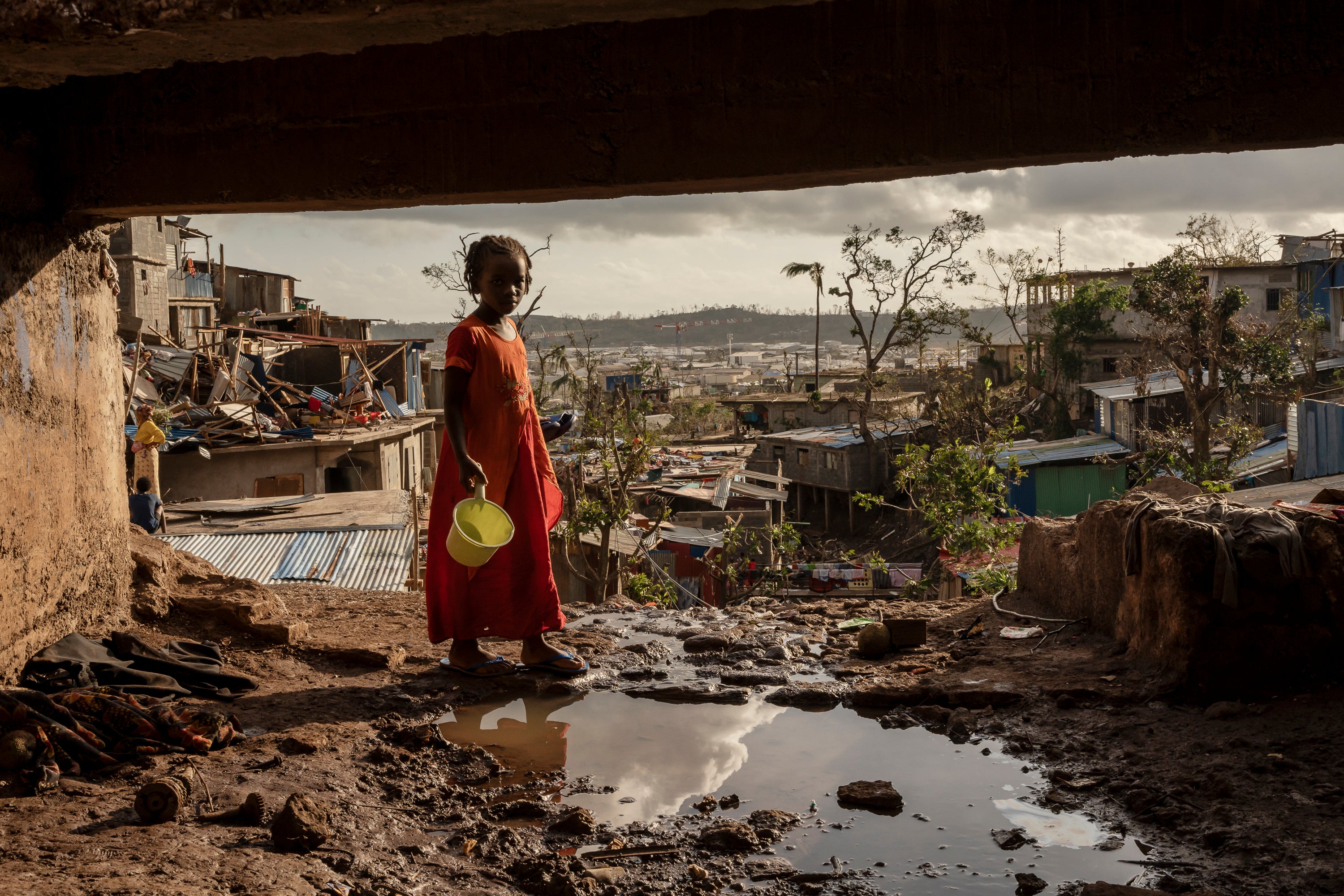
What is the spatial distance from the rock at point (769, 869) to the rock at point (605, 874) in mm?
295

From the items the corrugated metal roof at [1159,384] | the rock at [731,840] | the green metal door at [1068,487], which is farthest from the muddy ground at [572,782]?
the corrugated metal roof at [1159,384]

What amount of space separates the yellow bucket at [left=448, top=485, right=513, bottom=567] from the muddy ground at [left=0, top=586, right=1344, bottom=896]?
524mm

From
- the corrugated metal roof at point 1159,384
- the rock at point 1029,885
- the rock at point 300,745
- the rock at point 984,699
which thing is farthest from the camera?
the corrugated metal roof at point 1159,384

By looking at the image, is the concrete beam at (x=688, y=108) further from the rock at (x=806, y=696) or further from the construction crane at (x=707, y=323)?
the construction crane at (x=707, y=323)

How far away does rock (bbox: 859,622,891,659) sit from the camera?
4.18m

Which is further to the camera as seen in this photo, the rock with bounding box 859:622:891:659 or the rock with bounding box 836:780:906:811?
the rock with bounding box 859:622:891:659

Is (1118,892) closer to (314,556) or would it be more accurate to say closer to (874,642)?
(874,642)

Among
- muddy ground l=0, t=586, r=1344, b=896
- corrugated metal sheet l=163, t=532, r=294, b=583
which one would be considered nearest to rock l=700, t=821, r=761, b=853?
muddy ground l=0, t=586, r=1344, b=896

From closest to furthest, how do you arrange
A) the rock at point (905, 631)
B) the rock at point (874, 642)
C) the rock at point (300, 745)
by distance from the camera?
the rock at point (300, 745) → the rock at point (874, 642) → the rock at point (905, 631)

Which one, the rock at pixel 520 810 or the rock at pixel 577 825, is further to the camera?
the rock at pixel 520 810

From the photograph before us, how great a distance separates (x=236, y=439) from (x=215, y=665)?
15.6 metres

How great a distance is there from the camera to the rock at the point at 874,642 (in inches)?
165

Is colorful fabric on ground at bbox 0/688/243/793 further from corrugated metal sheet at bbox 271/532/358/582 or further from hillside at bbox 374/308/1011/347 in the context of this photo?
hillside at bbox 374/308/1011/347

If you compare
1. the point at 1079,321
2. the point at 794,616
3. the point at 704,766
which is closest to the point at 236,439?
the point at 794,616
